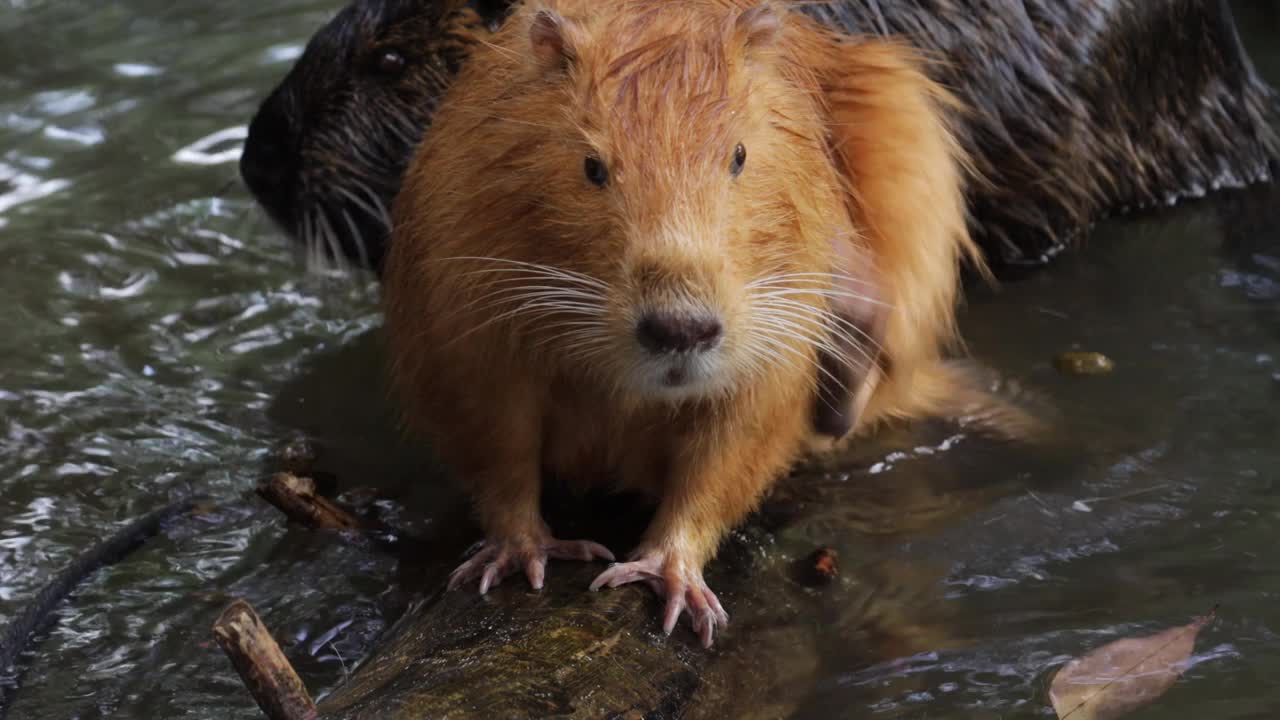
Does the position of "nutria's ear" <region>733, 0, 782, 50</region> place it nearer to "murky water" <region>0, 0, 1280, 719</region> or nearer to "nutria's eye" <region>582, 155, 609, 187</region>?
"nutria's eye" <region>582, 155, 609, 187</region>

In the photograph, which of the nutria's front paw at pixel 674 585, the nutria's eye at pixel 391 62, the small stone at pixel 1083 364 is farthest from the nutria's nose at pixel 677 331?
the nutria's eye at pixel 391 62

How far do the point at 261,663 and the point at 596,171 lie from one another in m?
0.79

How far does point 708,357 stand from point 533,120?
0.48 meters

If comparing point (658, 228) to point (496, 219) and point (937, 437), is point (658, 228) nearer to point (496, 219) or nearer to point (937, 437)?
point (496, 219)

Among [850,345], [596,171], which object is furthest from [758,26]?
[850,345]

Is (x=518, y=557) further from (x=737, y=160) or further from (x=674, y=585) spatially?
(x=737, y=160)

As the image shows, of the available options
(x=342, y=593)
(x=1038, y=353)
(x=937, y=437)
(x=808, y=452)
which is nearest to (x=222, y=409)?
(x=342, y=593)

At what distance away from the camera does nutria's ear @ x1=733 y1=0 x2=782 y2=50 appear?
91.5 inches

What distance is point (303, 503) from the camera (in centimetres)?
274

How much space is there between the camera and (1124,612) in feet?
8.52

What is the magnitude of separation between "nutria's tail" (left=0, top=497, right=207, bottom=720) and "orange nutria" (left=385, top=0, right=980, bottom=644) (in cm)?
64

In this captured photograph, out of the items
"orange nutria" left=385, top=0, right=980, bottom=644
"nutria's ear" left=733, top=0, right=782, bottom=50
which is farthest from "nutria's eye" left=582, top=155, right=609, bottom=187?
"nutria's ear" left=733, top=0, right=782, bottom=50

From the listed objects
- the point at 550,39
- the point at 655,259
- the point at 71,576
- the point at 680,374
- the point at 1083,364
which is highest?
the point at 550,39

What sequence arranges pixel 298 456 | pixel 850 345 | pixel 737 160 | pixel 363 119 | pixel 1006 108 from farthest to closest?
1. pixel 1006 108
2. pixel 363 119
3. pixel 298 456
4. pixel 850 345
5. pixel 737 160
